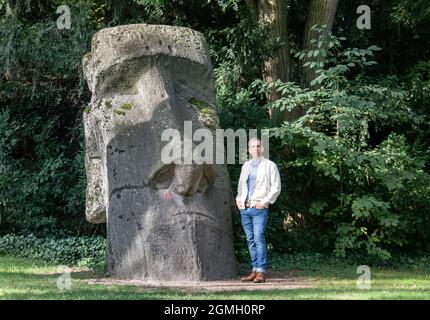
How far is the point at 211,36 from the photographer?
1348cm

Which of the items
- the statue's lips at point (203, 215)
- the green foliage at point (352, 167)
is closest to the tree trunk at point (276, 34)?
the green foliage at point (352, 167)

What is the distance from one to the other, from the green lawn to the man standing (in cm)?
76

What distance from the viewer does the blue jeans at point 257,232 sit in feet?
27.9

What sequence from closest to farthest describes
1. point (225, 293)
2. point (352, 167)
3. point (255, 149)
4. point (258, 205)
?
point (225, 293) → point (258, 205) → point (255, 149) → point (352, 167)

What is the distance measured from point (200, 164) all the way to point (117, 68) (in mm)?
1722

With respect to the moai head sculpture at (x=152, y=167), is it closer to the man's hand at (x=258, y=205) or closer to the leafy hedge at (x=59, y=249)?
the man's hand at (x=258, y=205)

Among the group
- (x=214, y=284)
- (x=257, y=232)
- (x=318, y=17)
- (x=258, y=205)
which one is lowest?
(x=214, y=284)

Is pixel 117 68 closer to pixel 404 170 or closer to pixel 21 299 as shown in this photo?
pixel 21 299

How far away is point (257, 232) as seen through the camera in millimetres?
8508

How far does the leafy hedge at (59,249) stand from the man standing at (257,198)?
284 cm

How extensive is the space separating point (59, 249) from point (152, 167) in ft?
11.3

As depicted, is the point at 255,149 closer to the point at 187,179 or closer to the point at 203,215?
the point at 187,179

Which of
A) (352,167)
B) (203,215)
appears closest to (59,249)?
(203,215)

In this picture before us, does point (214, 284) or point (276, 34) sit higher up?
point (276, 34)
